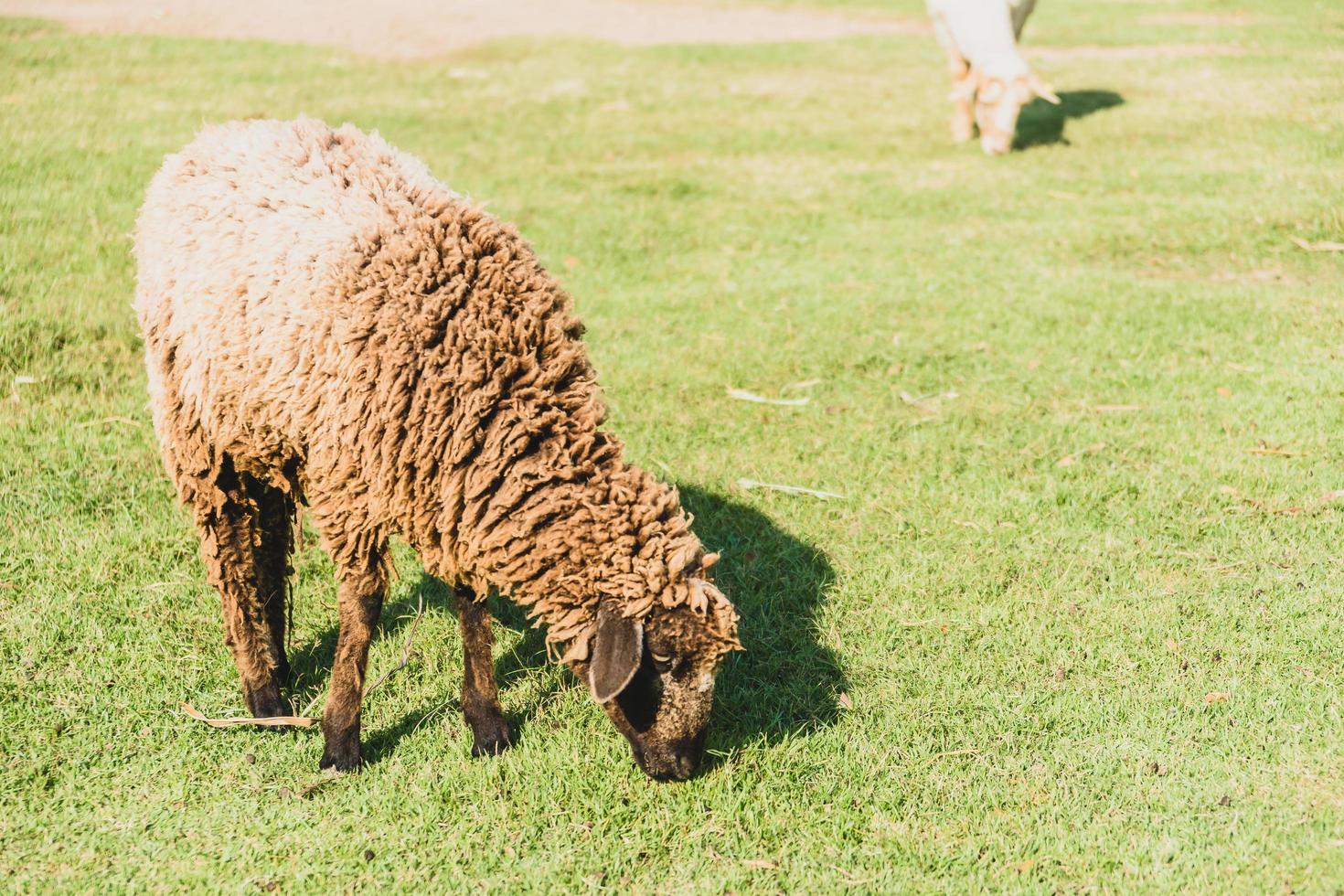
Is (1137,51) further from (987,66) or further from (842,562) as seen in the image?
(842,562)

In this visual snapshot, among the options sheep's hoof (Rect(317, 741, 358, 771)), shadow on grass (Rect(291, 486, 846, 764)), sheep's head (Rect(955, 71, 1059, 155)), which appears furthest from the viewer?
sheep's head (Rect(955, 71, 1059, 155))

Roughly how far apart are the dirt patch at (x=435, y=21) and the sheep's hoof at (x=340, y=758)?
45.5 feet

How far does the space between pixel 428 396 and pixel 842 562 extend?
2565 mm

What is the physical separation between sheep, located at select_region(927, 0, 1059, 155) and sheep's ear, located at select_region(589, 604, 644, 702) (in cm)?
956

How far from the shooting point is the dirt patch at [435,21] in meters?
16.9

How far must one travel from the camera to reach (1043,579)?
5500 millimetres

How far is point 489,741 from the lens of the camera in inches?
180

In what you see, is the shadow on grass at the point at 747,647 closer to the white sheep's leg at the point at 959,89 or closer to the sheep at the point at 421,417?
the sheep at the point at 421,417

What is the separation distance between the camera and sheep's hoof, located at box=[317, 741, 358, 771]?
4422mm

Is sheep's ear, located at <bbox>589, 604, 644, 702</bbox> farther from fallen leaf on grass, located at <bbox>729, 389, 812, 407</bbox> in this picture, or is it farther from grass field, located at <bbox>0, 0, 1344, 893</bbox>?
fallen leaf on grass, located at <bbox>729, 389, 812, 407</bbox>

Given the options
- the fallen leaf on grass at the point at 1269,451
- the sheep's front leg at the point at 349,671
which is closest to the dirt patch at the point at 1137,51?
the fallen leaf on grass at the point at 1269,451

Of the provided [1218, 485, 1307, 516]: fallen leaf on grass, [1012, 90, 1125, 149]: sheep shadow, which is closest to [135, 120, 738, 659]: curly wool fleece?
[1218, 485, 1307, 516]: fallen leaf on grass

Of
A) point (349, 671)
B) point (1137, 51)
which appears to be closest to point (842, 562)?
point (349, 671)

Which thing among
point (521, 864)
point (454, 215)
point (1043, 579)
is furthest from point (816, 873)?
point (454, 215)
